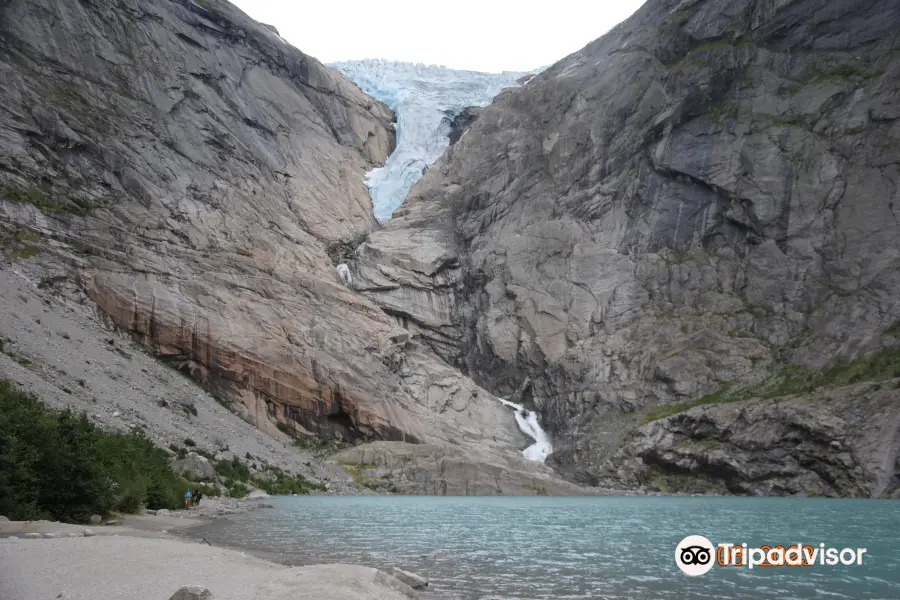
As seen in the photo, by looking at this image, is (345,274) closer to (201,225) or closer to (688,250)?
(201,225)

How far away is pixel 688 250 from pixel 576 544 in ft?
206

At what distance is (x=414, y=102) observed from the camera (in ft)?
420

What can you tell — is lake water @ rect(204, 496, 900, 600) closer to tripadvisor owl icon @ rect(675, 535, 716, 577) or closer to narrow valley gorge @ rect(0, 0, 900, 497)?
tripadvisor owl icon @ rect(675, 535, 716, 577)

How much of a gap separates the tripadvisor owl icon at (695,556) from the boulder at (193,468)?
2419 cm

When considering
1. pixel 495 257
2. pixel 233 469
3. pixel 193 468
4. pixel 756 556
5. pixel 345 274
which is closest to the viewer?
pixel 756 556

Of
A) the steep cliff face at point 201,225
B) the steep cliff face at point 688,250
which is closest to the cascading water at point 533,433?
the steep cliff face at point 688,250

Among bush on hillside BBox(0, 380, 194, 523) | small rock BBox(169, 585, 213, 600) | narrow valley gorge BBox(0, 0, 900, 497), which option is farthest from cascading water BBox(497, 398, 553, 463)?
small rock BBox(169, 585, 213, 600)

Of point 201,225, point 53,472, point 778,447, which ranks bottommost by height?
point 53,472

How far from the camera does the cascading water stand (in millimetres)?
66750

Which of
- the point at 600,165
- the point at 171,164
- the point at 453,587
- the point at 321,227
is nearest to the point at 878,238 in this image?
the point at 600,165

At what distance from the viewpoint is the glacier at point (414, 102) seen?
105m

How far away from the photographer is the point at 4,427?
1545 cm

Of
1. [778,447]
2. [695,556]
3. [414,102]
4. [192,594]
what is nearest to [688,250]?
[778,447]

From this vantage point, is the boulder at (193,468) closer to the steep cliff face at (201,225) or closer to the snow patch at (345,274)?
the steep cliff face at (201,225)
